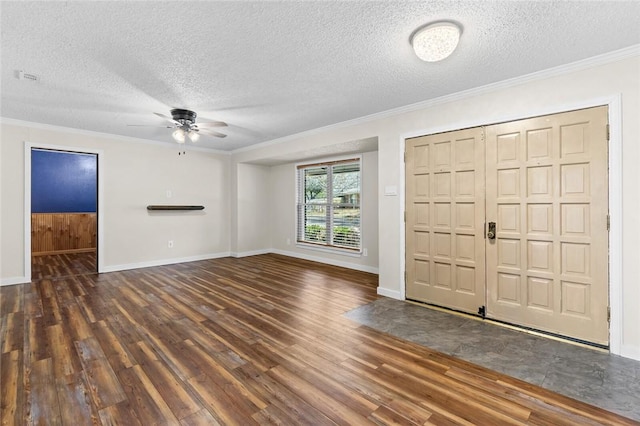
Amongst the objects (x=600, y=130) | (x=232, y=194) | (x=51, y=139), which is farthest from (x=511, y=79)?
(x=51, y=139)

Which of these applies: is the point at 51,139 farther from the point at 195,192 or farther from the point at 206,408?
the point at 206,408

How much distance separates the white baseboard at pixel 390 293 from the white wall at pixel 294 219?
117 cm

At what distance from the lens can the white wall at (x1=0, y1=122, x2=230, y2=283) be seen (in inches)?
168

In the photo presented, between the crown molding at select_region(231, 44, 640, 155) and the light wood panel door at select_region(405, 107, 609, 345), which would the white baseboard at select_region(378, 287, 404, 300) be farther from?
the crown molding at select_region(231, 44, 640, 155)

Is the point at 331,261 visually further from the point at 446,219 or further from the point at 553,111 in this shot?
the point at 553,111

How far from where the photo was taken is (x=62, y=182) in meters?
7.09

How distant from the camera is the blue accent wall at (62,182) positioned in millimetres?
6758

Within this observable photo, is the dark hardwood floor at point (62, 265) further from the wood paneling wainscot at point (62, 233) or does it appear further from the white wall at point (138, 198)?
the white wall at point (138, 198)

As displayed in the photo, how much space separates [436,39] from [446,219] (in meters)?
1.98

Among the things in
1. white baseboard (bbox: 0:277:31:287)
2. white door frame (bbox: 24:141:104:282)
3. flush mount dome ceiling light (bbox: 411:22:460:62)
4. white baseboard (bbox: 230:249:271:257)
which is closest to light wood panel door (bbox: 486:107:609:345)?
flush mount dome ceiling light (bbox: 411:22:460:62)

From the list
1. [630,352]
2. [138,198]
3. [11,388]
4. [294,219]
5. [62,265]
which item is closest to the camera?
[11,388]

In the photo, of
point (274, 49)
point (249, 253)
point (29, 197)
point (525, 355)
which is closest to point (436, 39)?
point (274, 49)

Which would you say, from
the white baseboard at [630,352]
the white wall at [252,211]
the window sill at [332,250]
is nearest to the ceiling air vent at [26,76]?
the white wall at [252,211]

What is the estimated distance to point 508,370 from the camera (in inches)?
83.0
